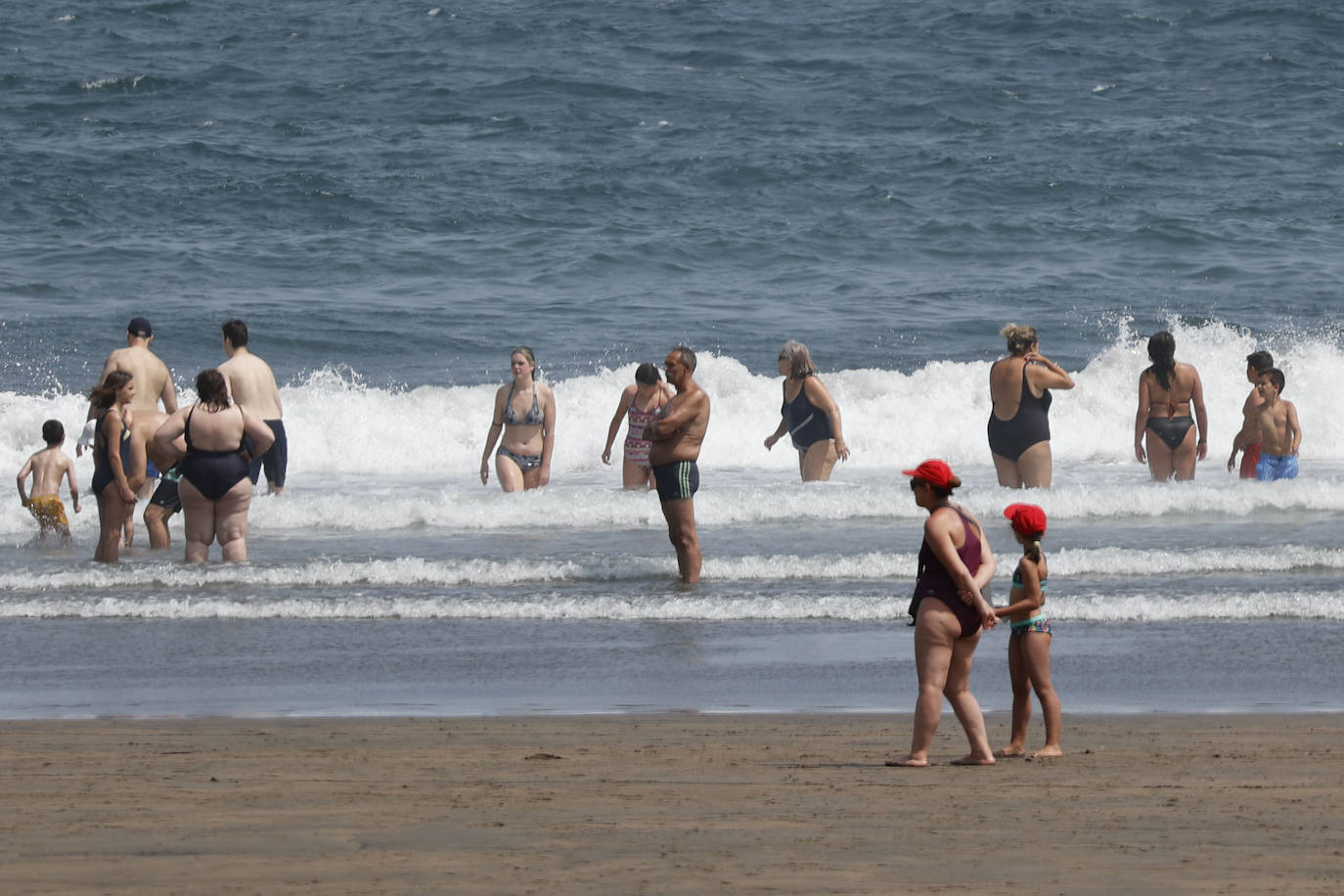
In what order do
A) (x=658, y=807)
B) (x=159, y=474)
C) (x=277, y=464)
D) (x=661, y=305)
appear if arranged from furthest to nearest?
(x=661, y=305) → (x=277, y=464) → (x=159, y=474) → (x=658, y=807)

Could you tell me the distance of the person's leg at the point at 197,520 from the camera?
9219mm

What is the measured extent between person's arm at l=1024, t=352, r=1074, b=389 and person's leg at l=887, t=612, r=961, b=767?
5.33 m

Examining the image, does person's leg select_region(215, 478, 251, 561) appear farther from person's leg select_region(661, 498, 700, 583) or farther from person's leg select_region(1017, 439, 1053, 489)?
person's leg select_region(1017, 439, 1053, 489)

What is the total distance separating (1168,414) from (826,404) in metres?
2.59

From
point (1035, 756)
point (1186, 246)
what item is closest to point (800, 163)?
point (1186, 246)

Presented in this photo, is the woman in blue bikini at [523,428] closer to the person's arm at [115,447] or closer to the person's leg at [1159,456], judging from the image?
the person's arm at [115,447]

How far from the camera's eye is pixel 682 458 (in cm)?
903

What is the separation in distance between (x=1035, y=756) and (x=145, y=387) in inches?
294

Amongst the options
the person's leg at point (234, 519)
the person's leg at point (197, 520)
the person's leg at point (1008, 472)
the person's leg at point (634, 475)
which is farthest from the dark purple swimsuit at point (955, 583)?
the person's leg at point (634, 475)

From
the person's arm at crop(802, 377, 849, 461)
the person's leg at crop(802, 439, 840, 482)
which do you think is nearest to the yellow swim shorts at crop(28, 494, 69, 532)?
the person's arm at crop(802, 377, 849, 461)

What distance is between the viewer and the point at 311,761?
5387 mm

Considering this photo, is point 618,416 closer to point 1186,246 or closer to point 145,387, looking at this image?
point 145,387

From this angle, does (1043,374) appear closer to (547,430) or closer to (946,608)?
(547,430)

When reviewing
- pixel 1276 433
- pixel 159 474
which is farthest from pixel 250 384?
pixel 1276 433
